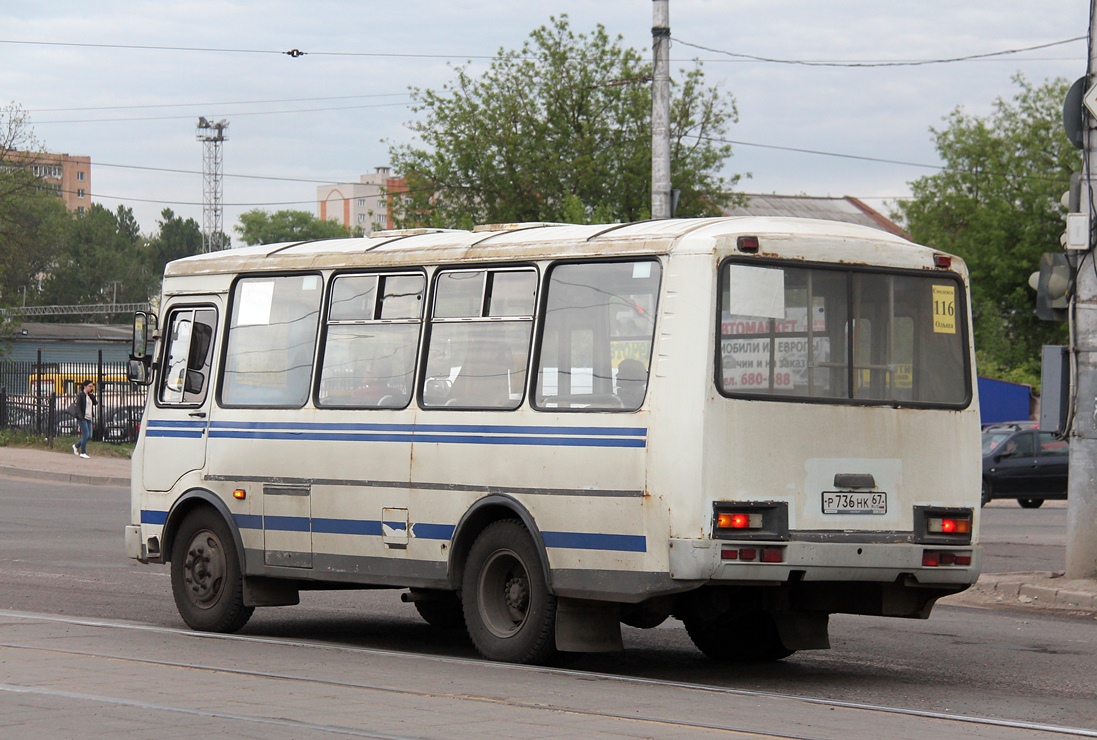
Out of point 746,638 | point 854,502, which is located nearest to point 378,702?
point 854,502

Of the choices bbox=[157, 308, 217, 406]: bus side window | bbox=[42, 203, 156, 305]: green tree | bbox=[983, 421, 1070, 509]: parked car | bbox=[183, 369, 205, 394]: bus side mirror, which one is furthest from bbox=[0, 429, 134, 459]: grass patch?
bbox=[42, 203, 156, 305]: green tree

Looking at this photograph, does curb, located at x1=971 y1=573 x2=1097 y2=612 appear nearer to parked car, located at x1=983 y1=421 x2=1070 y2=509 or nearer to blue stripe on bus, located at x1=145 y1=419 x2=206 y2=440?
blue stripe on bus, located at x1=145 y1=419 x2=206 y2=440

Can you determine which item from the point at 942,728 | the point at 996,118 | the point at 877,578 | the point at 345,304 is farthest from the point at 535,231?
the point at 996,118

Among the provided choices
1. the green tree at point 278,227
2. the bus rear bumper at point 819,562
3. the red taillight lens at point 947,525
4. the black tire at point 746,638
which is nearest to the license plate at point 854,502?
the bus rear bumper at point 819,562

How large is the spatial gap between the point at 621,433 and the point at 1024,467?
22588 millimetres

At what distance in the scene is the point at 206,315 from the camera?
12641 millimetres

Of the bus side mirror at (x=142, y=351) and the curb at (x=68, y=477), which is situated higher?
the bus side mirror at (x=142, y=351)

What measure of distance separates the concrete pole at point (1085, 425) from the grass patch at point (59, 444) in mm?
27597

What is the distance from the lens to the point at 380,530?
10938 mm

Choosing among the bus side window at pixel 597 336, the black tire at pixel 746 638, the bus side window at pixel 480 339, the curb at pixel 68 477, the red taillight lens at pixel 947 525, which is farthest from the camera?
the curb at pixel 68 477

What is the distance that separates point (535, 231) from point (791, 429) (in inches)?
88.5

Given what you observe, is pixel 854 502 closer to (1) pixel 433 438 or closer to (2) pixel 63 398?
(1) pixel 433 438

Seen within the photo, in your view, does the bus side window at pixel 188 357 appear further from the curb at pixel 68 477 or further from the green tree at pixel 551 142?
the green tree at pixel 551 142

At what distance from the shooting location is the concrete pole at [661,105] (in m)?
22.5
